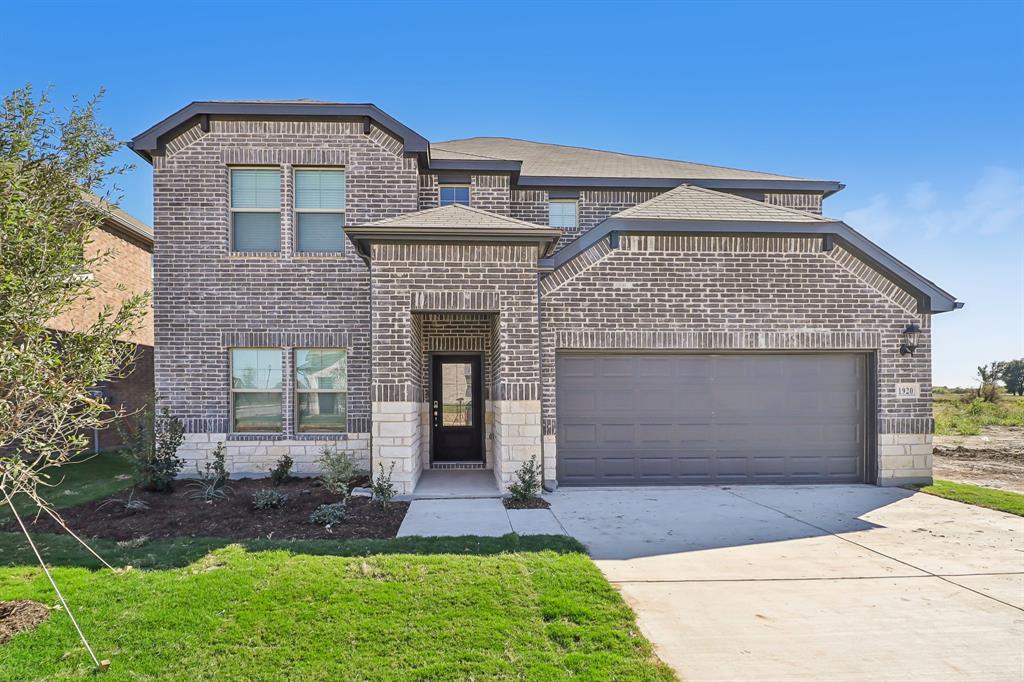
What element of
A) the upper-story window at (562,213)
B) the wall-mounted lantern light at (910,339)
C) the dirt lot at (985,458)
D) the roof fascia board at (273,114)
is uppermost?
the roof fascia board at (273,114)

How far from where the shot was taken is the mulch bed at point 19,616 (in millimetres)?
4047

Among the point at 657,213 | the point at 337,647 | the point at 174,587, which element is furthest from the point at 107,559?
the point at 657,213

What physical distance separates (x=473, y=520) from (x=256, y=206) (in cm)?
758

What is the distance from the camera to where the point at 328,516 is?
6.85 m

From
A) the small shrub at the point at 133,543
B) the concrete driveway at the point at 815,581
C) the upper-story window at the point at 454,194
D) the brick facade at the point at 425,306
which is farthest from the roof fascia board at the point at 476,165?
the small shrub at the point at 133,543

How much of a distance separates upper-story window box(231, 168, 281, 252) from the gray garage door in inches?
245

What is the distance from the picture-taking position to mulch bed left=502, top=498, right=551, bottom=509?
25.7 ft

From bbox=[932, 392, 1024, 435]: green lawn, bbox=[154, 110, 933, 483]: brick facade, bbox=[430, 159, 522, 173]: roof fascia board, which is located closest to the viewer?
bbox=[154, 110, 933, 483]: brick facade

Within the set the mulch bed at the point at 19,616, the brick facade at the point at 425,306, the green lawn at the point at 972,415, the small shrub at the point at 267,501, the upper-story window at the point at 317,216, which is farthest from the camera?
the green lawn at the point at 972,415

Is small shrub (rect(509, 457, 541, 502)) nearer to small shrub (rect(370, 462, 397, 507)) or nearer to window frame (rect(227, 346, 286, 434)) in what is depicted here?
small shrub (rect(370, 462, 397, 507))

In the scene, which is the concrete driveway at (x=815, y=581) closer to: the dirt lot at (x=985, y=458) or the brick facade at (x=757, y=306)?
the brick facade at (x=757, y=306)

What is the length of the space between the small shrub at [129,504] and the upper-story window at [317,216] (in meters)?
5.13

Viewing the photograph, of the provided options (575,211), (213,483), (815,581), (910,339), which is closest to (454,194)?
(575,211)

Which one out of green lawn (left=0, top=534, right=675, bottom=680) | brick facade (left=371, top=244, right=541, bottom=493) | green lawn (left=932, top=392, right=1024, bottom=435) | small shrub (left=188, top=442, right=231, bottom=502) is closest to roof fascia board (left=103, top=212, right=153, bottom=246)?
small shrub (left=188, top=442, right=231, bottom=502)
